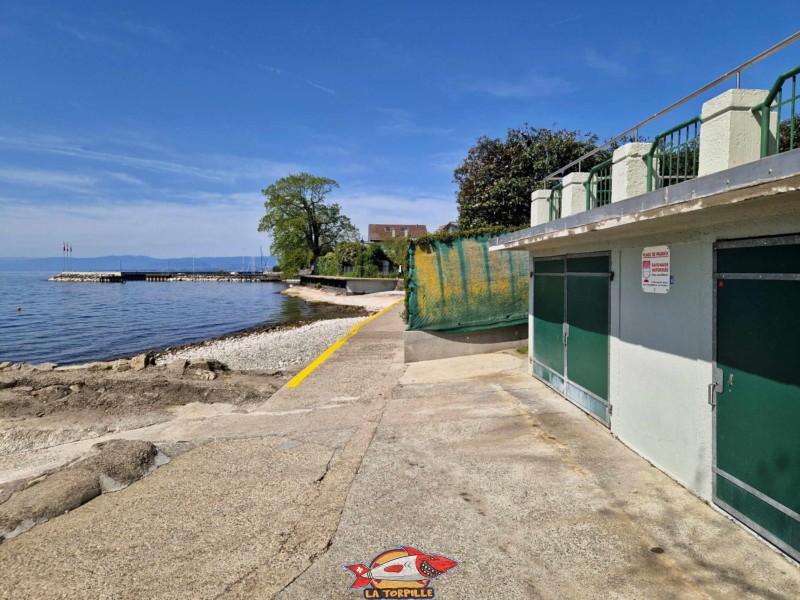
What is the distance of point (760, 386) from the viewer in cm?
349

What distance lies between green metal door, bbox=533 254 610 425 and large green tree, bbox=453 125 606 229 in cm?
1010

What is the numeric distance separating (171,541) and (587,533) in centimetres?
340

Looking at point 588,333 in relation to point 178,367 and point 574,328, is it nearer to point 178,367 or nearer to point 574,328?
point 574,328

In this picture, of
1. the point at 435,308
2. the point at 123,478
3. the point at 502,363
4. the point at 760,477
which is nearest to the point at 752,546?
the point at 760,477

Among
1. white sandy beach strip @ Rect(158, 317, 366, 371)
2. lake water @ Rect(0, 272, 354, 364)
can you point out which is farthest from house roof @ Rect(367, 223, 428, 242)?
white sandy beach strip @ Rect(158, 317, 366, 371)

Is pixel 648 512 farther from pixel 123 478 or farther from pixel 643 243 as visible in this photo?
pixel 123 478

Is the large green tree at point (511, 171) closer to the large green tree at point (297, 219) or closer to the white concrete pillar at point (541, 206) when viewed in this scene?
the white concrete pillar at point (541, 206)

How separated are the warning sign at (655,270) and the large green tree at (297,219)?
200 feet

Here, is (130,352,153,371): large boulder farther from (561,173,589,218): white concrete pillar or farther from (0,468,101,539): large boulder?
(561,173,589,218): white concrete pillar

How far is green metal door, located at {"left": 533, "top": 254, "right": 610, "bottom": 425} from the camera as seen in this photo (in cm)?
609

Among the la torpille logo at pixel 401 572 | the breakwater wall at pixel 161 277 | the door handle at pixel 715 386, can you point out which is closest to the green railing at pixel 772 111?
the door handle at pixel 715 386

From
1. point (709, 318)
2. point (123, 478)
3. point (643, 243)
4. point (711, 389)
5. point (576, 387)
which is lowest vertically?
point (123, 478)

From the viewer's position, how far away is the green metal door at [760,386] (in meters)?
3.23

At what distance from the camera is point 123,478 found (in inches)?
202
